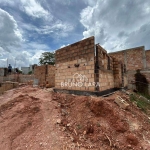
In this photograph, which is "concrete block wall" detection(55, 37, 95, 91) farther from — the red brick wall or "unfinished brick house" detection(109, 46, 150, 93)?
"unfinished brick house" detection(109, 46, 150, 93)

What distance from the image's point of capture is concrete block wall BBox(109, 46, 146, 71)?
871cm

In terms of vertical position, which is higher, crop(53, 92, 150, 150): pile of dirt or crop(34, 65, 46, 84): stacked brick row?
crop(34, 65, 46, 84): stacked brick row

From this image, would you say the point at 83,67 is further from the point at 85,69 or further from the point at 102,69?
the point at 102,69

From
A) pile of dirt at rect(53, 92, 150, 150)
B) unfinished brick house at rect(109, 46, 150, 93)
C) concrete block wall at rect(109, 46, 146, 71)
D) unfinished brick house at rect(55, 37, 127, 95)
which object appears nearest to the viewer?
pile of dirt at rect(53, 92, 150, 150)

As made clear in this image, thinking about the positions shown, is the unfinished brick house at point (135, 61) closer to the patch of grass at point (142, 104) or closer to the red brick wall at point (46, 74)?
the patch of grass at point (142, 104)

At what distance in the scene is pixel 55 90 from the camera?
511cm

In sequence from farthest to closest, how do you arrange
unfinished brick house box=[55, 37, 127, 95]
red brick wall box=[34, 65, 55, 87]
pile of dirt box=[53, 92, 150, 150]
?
1. red brick wall box=[34, 65, 55, 87]
2. unfinished brick house box=[55, 37, 127, 95]
3. pile of dirt box=[53, 92, 150, 150]

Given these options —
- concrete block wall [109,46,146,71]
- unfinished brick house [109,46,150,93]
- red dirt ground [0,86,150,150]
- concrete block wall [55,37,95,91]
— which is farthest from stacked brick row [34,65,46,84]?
concrete block wall [109,46,146,71]

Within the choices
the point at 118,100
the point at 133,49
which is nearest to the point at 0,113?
the point at 118,100

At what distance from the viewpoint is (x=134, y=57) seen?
9.17 meters

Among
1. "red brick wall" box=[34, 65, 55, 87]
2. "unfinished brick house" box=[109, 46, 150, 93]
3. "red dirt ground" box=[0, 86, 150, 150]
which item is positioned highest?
"unfinished brick house" box=[109, 46, 150, 93]

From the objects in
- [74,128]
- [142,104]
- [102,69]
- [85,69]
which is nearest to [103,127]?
[74,128]

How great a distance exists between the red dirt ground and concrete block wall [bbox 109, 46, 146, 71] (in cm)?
749

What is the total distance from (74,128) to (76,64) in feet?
8.24
